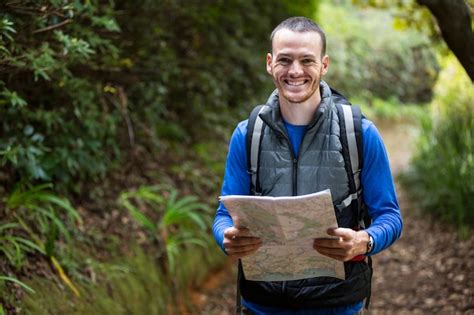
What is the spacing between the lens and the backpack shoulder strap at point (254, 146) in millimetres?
2535

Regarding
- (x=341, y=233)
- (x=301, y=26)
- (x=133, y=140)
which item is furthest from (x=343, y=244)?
(x=133, y=140)

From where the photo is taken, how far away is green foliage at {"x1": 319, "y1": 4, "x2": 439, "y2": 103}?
54.2ft

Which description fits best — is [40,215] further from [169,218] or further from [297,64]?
[297,64]

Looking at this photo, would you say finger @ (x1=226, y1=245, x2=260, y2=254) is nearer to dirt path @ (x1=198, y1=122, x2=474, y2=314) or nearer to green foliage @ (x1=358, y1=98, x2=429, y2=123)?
dirt path @ (x1=198, y1=122, x2=474, y2=314)

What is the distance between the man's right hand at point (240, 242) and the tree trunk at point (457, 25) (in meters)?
2.03

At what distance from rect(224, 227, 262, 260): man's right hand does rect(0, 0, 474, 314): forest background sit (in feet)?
5.56

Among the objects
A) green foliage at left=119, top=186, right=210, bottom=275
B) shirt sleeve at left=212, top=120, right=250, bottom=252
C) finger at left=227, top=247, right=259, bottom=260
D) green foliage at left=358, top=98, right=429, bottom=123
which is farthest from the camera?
green foliage at left=358, top=98, right=429, bottom=123

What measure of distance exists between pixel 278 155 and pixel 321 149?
0.55 feet

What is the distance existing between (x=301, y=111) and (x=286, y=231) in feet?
1.79

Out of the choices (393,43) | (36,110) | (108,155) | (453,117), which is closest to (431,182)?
(453,117)

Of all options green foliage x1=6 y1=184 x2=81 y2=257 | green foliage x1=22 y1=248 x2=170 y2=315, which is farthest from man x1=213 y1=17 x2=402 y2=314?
green foliage x1=6 y1=184 x2=81 y2=257

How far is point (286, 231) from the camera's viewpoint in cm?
224

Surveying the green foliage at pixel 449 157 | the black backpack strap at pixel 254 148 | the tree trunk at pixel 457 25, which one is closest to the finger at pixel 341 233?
the black backpack strap at pixel 254 148

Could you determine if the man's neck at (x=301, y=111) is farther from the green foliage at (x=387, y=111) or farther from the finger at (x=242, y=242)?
the green foliage at (x=387, y=111)
